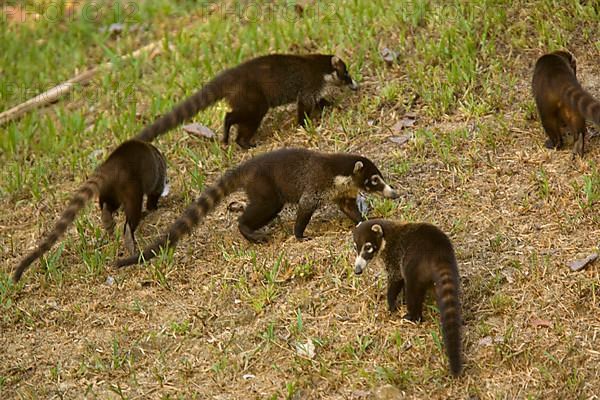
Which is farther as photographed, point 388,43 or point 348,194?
point 388,43

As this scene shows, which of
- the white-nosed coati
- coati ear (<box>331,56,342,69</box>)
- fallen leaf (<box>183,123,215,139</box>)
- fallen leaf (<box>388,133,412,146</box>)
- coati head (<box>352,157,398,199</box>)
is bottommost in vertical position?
fallen leaf (<box>183,123,215,139</box>)

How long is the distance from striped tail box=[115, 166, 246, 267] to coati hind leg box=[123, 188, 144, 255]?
14 cm

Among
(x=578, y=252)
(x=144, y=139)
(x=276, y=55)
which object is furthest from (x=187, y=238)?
(x=578, y=252)

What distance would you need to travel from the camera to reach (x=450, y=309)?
607cm

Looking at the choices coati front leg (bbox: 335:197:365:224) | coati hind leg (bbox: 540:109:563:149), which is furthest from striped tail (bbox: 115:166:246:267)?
coati hind leg (bbox: 540:109:563:149)

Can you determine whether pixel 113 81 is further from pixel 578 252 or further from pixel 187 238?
pixel 578 252

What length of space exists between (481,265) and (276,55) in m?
3.13

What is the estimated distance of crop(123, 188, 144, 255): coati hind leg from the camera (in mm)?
7801

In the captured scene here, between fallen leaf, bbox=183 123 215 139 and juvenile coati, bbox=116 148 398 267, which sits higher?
juvenile coati, bbox=116 148 398 267

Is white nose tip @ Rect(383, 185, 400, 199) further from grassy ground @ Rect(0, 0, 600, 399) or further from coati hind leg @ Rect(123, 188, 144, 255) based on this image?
coati hind leg @ Rect(123, 188, 144, 255)

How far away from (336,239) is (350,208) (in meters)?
0.28

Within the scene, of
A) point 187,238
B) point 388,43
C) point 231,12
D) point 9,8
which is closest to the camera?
point 187,238

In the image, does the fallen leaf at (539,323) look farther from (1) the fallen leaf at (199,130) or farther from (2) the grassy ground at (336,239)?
(1) the fallen leaf at (199,130)

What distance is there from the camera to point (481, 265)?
695 centimetres
